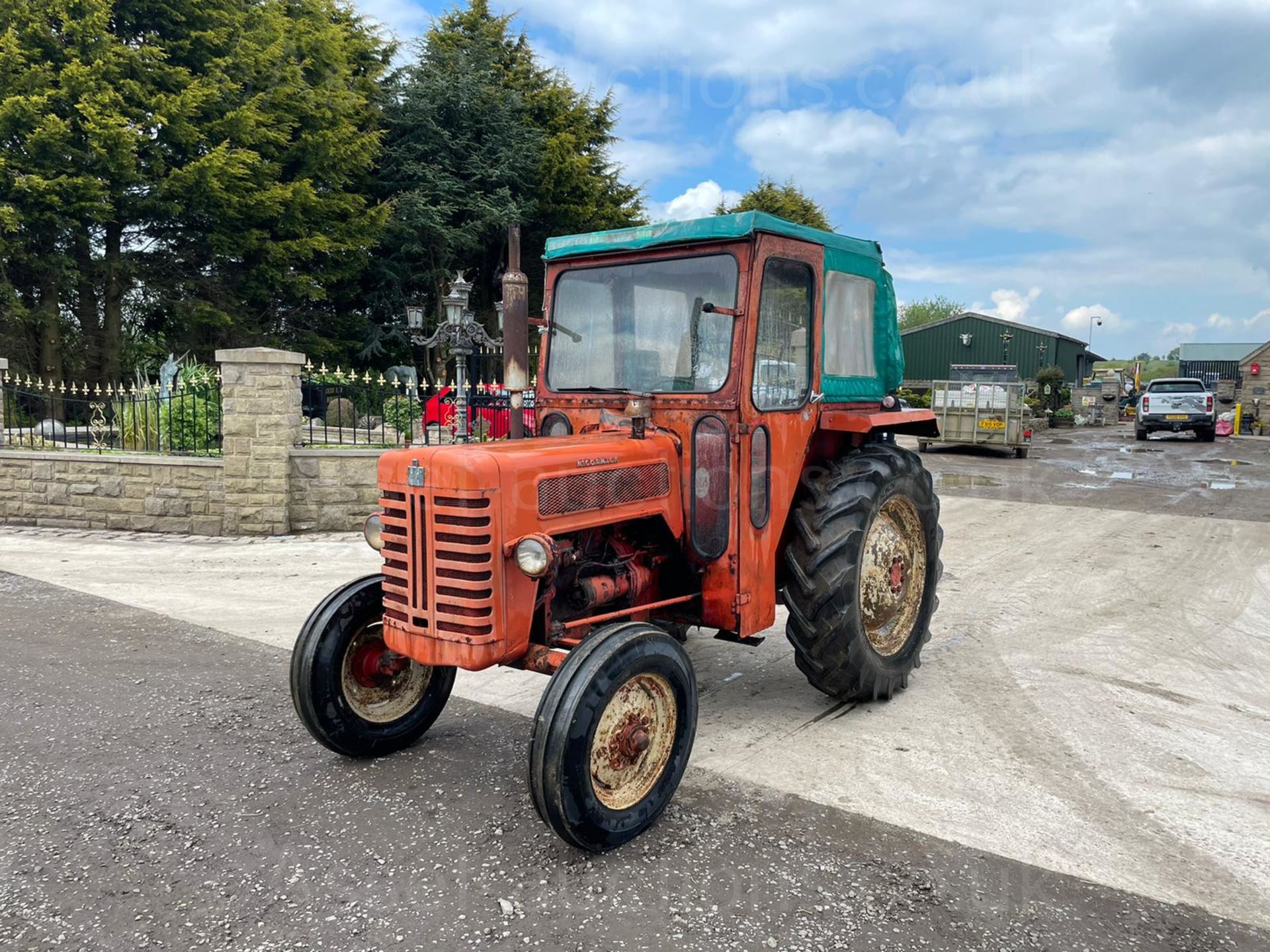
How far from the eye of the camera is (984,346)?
134 ft

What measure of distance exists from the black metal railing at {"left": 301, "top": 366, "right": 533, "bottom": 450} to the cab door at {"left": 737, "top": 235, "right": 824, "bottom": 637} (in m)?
5.14

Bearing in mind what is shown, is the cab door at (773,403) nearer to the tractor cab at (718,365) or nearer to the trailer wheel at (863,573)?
the tractor cab at (718,365)

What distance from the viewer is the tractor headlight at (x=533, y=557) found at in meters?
3.09

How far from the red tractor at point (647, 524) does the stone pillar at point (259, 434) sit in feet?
17.7

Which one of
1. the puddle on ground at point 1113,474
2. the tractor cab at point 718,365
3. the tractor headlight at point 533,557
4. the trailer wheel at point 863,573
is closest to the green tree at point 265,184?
the puddle on ground at point 1113,474

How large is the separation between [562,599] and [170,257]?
19.7 meters

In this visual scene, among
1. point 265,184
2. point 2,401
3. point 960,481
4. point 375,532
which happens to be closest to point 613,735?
point 375,532

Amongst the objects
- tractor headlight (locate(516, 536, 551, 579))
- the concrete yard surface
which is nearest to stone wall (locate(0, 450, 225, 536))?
the concrete yard surface

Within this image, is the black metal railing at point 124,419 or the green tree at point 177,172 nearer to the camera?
the black metal railing at point 124,419

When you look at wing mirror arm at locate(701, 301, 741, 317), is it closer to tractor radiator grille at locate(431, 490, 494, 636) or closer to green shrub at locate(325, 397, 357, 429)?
tractor radiator grille at locate(431, 490, 494, 636)

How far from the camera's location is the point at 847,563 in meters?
4.12

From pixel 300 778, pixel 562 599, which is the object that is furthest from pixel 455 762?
pixel 562 599

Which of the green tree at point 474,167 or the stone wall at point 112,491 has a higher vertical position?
the green tree at point 474,167

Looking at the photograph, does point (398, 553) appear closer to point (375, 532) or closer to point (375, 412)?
point (375, 532)
